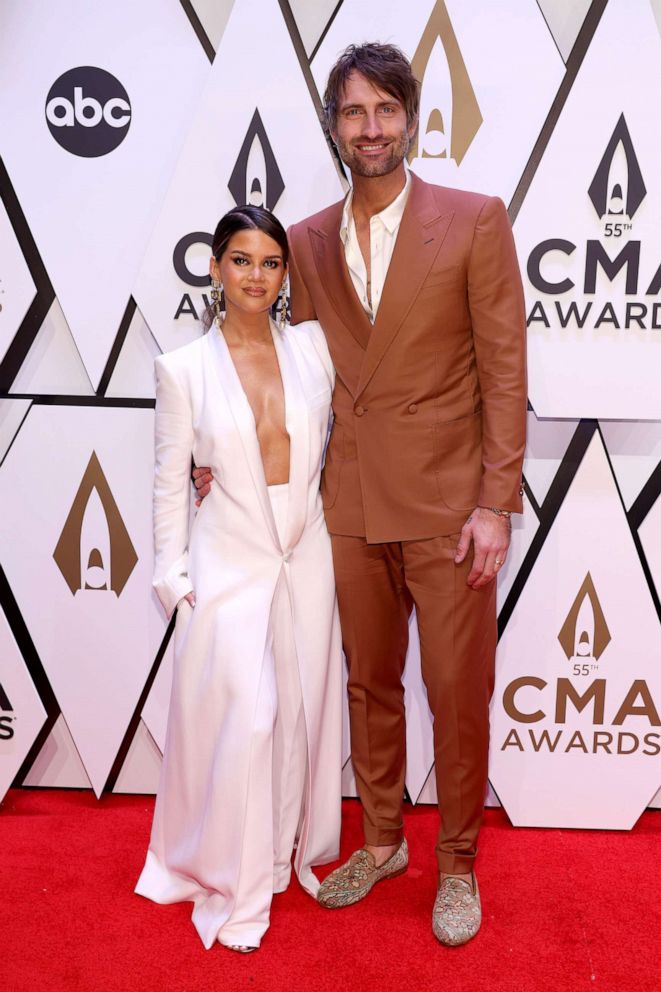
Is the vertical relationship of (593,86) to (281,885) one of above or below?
above

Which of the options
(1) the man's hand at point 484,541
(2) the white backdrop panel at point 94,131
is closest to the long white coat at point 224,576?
(1) the man's hand at point 484,541

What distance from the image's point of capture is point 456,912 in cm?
229

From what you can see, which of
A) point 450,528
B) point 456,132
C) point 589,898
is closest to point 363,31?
point 456,132

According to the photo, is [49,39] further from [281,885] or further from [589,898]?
[589,898]

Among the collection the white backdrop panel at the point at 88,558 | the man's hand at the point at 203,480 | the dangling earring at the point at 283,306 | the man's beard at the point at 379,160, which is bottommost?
the white backdrop panel at the point at 88,558

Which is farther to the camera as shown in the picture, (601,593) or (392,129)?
(601,593)

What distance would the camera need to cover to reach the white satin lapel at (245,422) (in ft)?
7.18

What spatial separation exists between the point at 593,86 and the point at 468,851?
6.97ft

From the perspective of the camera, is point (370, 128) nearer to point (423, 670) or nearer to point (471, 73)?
point (471, 73)

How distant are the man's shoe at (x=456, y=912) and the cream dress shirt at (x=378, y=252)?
1.48 meters

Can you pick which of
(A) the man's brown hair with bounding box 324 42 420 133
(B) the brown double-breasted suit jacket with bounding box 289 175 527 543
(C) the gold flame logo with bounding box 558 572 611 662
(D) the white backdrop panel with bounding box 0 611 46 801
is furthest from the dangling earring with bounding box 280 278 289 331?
(D) the white backdrop panel with bounding box 0 611 46 801

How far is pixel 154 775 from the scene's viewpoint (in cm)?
301

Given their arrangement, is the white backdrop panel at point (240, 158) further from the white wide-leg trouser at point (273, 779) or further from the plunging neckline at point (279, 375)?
the white wide-leg trouser at point (273, 779)

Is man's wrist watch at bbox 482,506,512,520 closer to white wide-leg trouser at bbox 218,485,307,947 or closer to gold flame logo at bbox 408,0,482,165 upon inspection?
white wide-leg trouser at bbox 218,485,307,947
